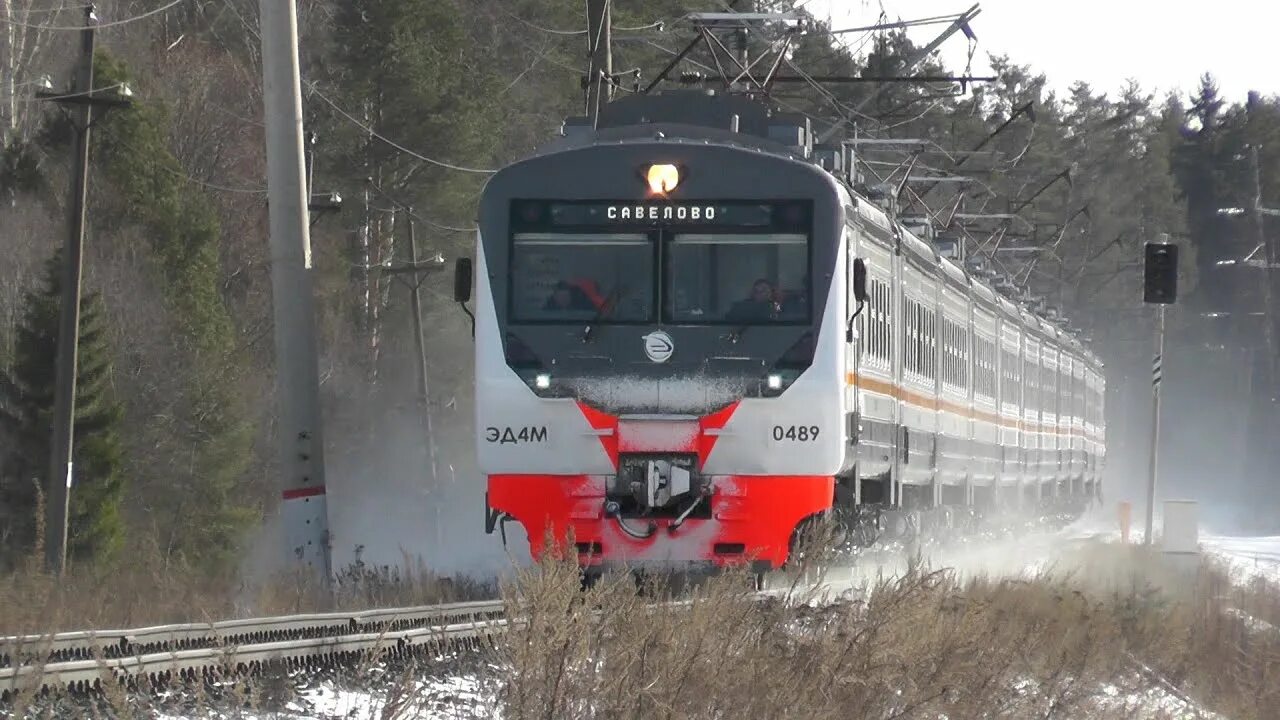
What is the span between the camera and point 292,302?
17.1 meters

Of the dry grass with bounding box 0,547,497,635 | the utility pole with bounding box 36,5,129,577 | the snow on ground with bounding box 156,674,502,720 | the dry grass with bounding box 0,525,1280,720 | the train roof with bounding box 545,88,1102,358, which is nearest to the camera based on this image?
the dry grass with bounding box 0,525,1280,720

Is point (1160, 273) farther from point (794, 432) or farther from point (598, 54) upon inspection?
point (794, 432)

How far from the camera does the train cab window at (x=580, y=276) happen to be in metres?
14.2

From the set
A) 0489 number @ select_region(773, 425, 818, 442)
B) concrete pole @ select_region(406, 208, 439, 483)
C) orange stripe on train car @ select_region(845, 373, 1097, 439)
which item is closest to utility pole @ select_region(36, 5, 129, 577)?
orange stripe on train car @ select_region(845, 373, 1097, 439)

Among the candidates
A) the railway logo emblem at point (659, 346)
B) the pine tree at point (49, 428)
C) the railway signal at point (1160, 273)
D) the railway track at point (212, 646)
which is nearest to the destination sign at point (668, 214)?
the railway logo emblem at point (659, 346)

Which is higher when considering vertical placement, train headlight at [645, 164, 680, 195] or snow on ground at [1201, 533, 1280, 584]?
train headlight at [645, 164, 680, 195]

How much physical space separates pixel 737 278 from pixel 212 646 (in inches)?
230

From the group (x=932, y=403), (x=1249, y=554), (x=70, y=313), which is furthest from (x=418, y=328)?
(x=932, y=403)

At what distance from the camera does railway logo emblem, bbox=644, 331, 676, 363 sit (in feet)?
46.2

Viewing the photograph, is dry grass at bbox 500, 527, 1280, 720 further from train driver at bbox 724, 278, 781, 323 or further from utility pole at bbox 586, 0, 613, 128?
utility pole at bbox 586, 0, 613, 128

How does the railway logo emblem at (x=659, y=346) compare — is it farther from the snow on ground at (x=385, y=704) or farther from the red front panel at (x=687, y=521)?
the snow on ground at (x=385, y=704)

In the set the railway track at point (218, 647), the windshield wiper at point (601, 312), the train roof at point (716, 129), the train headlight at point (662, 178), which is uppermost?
the train roof at point (716, 129)

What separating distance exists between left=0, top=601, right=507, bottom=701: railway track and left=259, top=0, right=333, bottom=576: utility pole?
5190mm

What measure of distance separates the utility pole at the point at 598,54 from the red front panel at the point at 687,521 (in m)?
9.93
